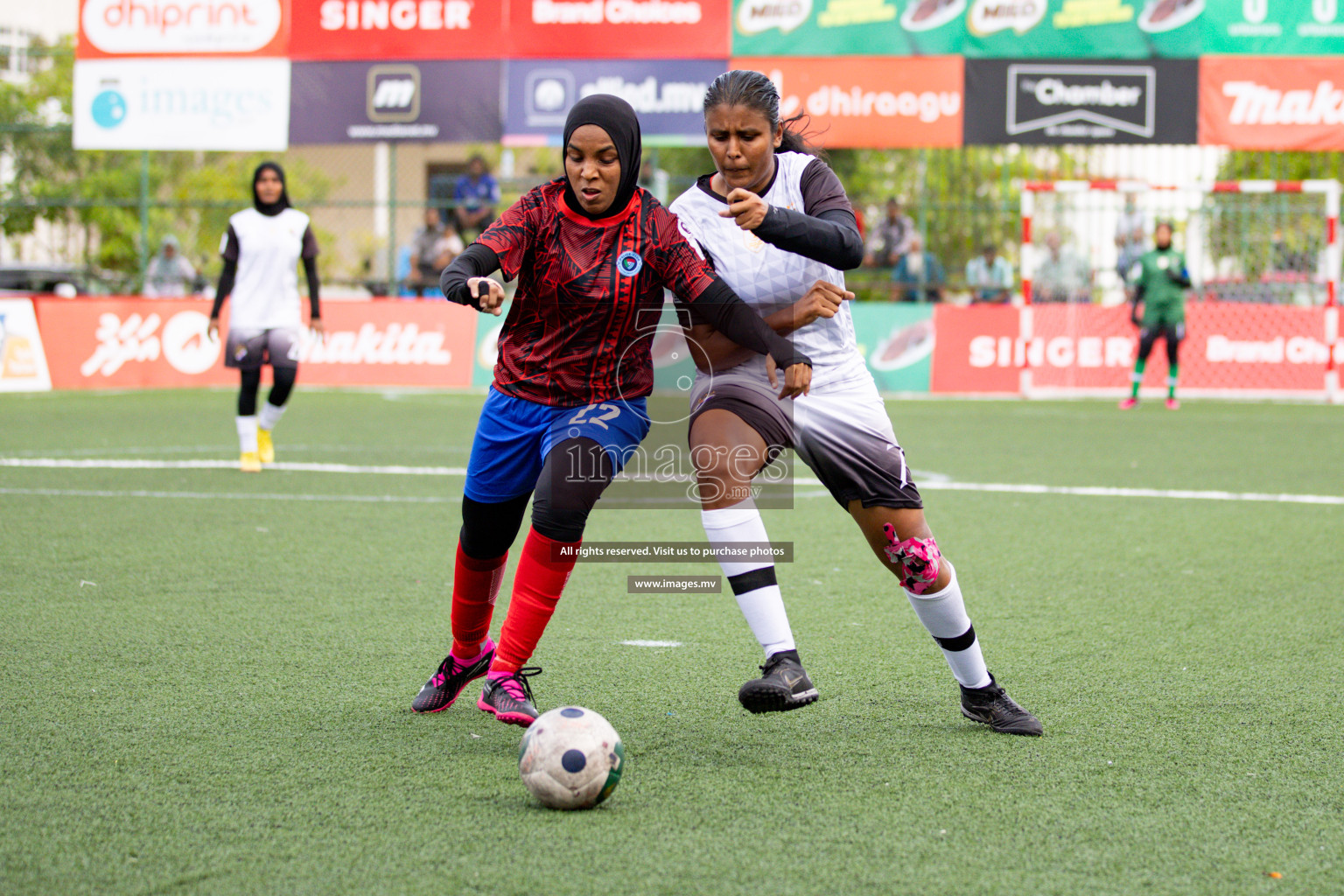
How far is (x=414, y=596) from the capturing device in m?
5.72

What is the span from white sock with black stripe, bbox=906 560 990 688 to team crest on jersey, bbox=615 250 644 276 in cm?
120

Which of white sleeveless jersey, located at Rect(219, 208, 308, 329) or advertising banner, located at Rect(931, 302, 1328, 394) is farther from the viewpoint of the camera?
advertising banner, located at Rect(931, 302, 1328, 394)

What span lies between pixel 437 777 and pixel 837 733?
1134 millimetres

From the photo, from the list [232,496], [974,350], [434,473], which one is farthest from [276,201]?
[974,350]

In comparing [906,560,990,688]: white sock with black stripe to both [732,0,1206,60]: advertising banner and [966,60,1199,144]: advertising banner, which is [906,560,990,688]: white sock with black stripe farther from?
[732,0,1206,60]: advertising banner

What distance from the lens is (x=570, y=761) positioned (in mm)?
3158

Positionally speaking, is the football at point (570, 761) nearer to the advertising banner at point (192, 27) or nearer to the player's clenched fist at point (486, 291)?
the player's clenched fist at point (486, 291)

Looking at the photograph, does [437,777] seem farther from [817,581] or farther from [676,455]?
[676,455]

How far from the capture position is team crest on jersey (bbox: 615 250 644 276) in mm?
3834

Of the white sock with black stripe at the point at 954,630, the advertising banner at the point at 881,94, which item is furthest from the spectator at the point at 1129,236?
the white sock with black stripe at the point at 954,630

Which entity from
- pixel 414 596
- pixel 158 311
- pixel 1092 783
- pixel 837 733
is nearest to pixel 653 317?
pixel 837 733

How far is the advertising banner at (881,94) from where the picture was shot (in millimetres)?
17891

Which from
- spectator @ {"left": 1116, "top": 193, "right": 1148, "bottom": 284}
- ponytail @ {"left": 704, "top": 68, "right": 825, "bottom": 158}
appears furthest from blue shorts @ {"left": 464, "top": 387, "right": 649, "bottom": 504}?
spectator @ {"left": 1116, "top": 193, "right": 1148, "bottom": 284}

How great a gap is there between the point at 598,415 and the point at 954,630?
3.93 feet
